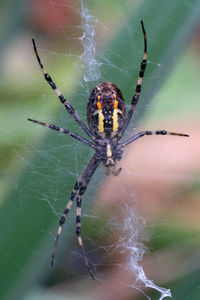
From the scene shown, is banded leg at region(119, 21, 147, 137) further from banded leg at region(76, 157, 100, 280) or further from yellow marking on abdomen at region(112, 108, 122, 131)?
banded leg at region(76, 157, 100, 280)

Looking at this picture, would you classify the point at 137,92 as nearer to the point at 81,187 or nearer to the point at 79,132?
the point at 79,132

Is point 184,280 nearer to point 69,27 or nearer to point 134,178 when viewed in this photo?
point 134,178

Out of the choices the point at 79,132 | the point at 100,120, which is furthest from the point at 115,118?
the point at 79,132

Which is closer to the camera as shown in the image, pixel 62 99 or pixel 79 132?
pixel 62 99

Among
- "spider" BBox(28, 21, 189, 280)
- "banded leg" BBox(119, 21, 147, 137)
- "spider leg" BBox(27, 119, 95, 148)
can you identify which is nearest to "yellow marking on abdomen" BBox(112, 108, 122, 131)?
"spider" BBox(28, 21, 189, 280)

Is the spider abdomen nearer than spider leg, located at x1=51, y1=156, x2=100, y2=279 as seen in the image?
Yes

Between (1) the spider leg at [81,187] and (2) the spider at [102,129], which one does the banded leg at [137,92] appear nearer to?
(2) the spider at [102,129]

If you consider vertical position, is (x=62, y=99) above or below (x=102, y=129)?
above
